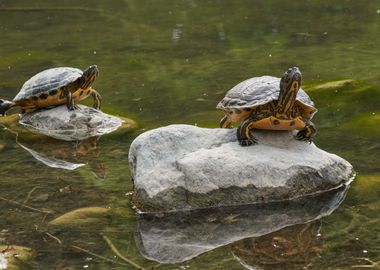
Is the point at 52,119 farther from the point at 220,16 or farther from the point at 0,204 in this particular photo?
the point at 220,16

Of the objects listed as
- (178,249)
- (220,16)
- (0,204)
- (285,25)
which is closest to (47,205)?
(0,204)

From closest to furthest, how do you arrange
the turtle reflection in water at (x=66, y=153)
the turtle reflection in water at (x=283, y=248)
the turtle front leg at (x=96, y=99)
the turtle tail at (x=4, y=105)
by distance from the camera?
1. the turtle reflection in water at (x=283, y=248)
2. the turtle reflection in water at (x=66, y=153)
3. the turtle front leg at (x=96, y=99)
4. the turtle tail at (x=4, y=105)

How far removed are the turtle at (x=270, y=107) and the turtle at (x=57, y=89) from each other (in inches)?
118

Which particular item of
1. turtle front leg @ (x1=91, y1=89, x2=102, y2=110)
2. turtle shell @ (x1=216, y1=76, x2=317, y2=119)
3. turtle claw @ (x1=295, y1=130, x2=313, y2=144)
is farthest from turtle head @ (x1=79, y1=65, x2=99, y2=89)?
turtle claw @ (x1=295, y1=130, x2=313, y2=144)

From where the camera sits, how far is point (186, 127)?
610 centimetres

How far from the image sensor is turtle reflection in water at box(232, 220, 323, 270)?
4789 mm

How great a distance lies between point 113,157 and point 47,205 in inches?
57.1

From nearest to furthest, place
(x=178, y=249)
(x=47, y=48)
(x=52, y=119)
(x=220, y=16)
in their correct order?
1. (x=178, y=249)
2. (x=52, y=119)
3. (x=47, y=48)
4. (x=220, y=16)

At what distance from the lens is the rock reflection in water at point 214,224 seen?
5148mm

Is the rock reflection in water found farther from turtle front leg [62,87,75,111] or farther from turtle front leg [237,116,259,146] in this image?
turtle front leg [62,87,75,111]

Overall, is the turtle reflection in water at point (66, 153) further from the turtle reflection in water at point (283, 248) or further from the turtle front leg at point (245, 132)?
the turtle reflection in water at point (283, 248)

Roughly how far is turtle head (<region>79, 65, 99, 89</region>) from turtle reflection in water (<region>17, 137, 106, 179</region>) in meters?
0.92

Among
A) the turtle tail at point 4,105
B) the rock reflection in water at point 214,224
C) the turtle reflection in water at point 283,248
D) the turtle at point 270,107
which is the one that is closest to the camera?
the turtle reflection in water at point 283,248

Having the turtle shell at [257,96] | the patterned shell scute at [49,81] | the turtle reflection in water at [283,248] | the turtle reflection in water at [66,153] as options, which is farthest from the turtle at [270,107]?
the patterned shell scute at [49,81]
